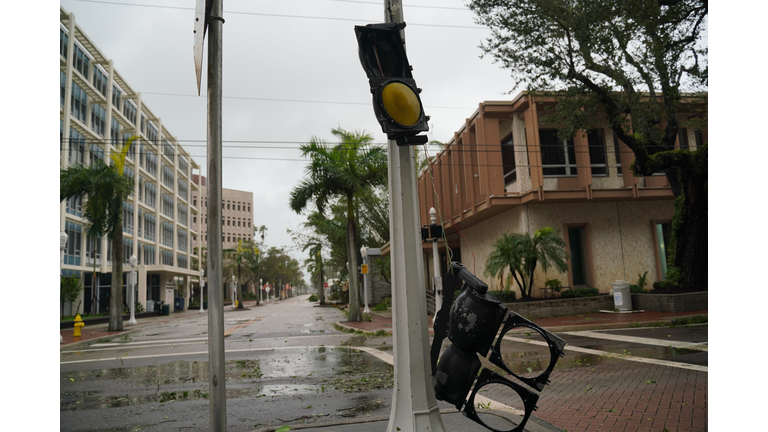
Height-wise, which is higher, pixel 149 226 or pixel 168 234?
pixel 149 226

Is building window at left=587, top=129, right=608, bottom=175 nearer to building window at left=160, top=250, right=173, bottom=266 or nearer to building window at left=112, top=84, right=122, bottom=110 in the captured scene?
building window at left=112, top=84, right=122, bottom=110

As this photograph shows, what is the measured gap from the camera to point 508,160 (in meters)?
24.3

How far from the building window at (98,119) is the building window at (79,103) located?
1.53m

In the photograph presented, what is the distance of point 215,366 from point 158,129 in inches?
2399

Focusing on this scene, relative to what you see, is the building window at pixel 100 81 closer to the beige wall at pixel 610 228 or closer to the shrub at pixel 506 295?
the beige wall at pixel 610 228

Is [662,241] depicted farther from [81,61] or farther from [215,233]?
[81,61]

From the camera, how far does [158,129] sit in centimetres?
5841

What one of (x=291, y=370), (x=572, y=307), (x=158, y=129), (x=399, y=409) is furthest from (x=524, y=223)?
(x=158, y=129)

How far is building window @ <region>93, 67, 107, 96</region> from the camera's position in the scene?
4206cm

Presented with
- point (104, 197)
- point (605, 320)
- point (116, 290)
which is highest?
point (104, 197)

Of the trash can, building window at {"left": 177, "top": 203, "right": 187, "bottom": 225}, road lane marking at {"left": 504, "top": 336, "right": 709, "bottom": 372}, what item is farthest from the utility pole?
building window at {"left": 177, "top": 203, "right": 187, "bottom": 225}

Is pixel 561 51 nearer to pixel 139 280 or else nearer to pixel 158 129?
pixel 139 280

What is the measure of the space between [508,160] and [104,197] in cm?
1848

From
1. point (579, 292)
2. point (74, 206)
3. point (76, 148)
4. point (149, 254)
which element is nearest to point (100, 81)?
point (76, 148)
